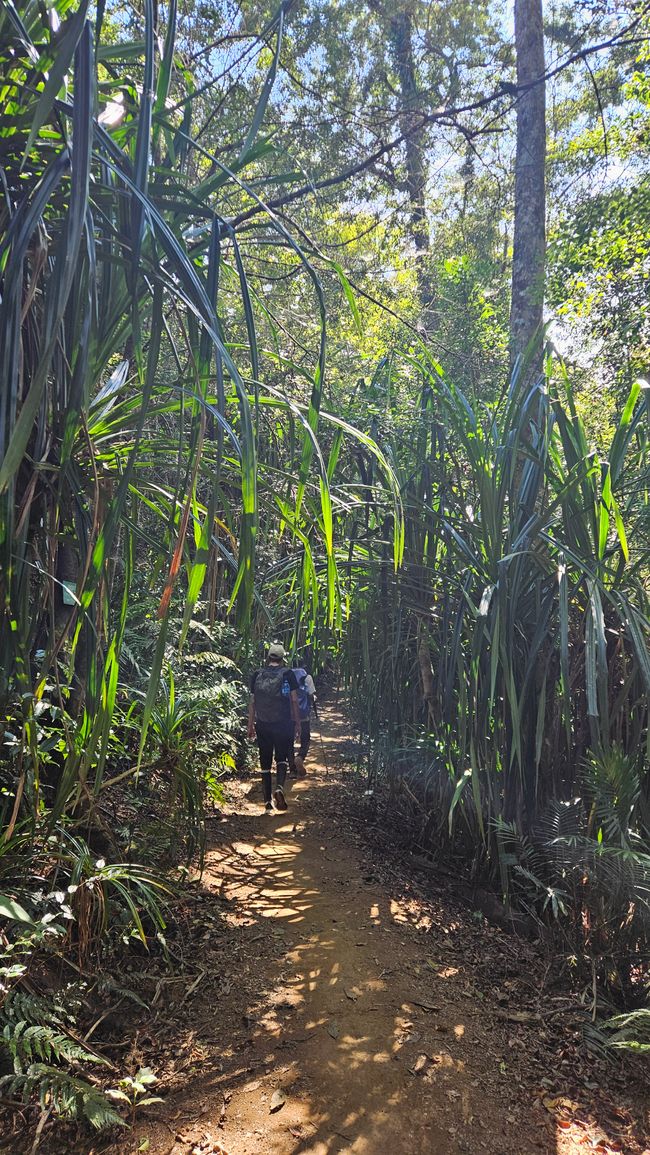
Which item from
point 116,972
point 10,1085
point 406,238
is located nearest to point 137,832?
point 116,972

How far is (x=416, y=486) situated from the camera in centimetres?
338

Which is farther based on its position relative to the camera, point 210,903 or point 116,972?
point 210,903

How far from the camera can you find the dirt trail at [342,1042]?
5.86 feet

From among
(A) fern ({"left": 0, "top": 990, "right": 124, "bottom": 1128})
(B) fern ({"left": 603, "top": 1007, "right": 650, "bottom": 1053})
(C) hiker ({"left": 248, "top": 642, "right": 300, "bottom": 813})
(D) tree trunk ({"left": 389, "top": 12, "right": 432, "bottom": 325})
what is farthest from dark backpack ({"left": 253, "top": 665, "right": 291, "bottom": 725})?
(D) tree trunk ({"left": 389, "top": 12, "right": 432, "bottom": 325})

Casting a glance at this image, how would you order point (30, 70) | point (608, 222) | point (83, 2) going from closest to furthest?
point (83, 2) < point (30, 70) < point (608, 222)

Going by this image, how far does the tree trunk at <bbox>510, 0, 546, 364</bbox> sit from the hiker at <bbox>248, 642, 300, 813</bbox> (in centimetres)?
322

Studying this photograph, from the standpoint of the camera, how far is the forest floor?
70.8 inches

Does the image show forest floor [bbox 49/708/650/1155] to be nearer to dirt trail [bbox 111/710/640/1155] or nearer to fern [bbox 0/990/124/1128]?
dirt trail [bbox 111/710/640/1155]

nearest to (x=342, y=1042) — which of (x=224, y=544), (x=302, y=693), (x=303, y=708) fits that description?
(x=224, y=544)

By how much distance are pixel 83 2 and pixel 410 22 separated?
871cm

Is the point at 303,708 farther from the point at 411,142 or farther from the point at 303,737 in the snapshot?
the point at 411,142

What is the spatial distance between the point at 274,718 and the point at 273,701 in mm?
113

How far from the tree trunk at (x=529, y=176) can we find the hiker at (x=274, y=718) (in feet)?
10.6

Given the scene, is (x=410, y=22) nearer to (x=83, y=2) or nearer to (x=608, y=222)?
(x=608, y=222)
